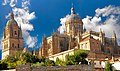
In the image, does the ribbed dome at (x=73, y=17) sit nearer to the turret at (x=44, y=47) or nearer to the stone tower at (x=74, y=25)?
the stone tower at (x=74, y=25)

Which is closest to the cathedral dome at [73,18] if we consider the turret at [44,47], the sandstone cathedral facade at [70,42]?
the sandstone cathedral facade at [70,42]

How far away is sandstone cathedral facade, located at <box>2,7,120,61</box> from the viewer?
6788 centimetres

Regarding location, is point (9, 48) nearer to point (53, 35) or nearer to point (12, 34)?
point (12, 34)

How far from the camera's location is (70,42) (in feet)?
240

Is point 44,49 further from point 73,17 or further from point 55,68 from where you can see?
point 55,68

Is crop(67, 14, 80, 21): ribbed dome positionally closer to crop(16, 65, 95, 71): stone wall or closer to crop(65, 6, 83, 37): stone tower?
crop(65, 6, 83, 37): stone tower

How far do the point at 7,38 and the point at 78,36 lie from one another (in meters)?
19.0

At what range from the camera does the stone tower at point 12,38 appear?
80438 millimetres

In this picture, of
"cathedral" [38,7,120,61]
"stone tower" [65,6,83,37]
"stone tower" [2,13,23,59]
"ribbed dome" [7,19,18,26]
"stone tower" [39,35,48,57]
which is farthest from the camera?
"ribbed dome" [7,19,18,26]

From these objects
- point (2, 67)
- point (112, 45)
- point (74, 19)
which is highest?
point (74, 19)

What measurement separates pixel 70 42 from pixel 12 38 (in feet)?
52.6

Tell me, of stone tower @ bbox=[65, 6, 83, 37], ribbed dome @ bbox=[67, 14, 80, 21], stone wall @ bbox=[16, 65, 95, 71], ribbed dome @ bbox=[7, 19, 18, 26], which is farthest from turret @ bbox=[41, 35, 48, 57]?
stone wall @ bbox=[16, 65, 95, 71]

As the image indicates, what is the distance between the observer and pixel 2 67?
4131 centimetres

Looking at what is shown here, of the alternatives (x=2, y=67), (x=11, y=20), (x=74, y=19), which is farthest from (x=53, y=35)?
(x=2, y=67)
